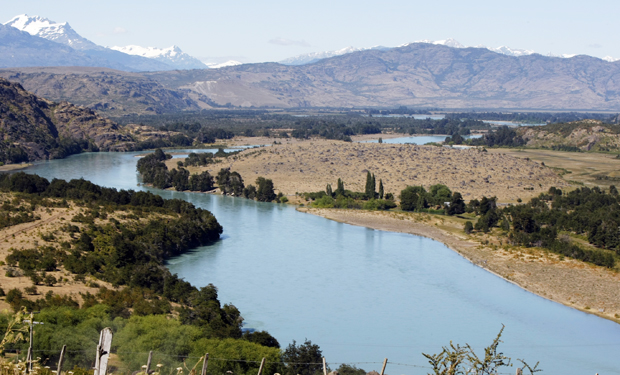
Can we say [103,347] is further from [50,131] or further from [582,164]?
[50,131]

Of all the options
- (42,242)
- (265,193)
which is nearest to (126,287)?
(42,242)

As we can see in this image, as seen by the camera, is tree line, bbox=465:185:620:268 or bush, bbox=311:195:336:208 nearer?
tree line, bbox=465:185:620:268

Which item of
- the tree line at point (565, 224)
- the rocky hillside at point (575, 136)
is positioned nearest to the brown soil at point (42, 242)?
the tree line at point (565, 224)

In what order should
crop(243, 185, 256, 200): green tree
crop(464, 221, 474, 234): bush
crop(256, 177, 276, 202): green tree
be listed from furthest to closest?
crop(243, 185, 256, 200): green tree → crop(256, 177, 276, 202): green tree → crop(464, 221, 474, 234): bush

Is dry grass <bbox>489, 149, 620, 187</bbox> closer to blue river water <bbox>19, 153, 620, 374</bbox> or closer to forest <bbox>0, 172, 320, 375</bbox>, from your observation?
blue river water <bbox>19, 153, 620, 374</bbox>

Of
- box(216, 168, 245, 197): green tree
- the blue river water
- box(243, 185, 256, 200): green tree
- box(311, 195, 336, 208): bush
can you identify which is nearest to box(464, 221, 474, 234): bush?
the blue river water

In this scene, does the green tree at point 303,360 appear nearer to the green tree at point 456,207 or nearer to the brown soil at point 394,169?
the green tree at point 456,207
